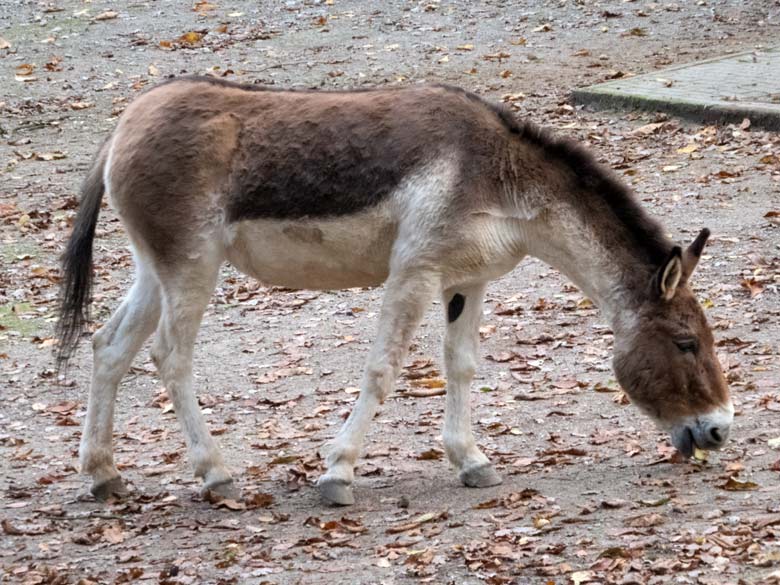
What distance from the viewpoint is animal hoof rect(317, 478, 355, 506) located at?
6.26 m

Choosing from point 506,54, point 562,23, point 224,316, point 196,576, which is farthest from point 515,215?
point 562,23

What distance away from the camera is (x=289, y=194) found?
632cm

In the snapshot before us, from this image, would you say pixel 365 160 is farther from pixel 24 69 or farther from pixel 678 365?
pixel 24 69

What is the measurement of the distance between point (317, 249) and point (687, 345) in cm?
182

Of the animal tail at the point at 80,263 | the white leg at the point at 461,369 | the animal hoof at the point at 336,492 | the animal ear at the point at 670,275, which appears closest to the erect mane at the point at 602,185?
the animal ear at the point at 670,275

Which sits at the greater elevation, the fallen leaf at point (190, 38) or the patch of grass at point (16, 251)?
the fallen leaf at point (190, 38)

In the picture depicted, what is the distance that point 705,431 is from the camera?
603 cm

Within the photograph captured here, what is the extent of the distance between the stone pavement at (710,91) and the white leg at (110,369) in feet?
25.8

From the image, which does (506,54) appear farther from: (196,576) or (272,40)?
(196,576)

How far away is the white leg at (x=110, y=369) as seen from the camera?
6.64 meters

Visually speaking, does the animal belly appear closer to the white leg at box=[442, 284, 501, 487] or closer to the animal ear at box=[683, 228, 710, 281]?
the white leg at box=[442, 284, 501, 487]

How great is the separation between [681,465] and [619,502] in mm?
661

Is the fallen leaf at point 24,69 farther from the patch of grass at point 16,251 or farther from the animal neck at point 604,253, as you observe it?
the animal neck at point 604,253

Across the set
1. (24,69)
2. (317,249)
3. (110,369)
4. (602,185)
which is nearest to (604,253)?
(602,185)
